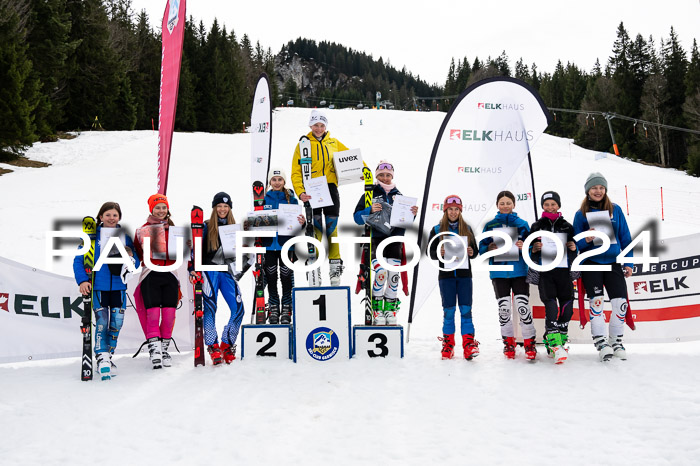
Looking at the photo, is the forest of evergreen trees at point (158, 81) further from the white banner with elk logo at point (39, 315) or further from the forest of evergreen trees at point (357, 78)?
the forest of evergreen trees at point (357, 78)

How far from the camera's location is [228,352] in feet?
15.1

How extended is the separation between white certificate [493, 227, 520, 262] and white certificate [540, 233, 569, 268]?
0.23 meters

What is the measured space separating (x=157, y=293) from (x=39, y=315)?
3.86ft

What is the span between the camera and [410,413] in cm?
348

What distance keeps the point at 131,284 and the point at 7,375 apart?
1.24 m

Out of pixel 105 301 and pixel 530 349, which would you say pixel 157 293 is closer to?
pixel 105 301

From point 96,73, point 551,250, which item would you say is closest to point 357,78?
point 96,73

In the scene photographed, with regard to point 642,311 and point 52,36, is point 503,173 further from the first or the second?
point 52,36

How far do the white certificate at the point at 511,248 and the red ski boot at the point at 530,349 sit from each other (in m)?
0.75

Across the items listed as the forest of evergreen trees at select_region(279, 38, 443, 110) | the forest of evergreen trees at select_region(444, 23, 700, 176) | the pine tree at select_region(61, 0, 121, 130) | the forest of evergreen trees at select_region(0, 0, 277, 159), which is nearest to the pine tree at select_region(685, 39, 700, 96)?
the forest of evergreen trees at select_region(444, 23, 700, 176)

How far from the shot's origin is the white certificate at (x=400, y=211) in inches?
197

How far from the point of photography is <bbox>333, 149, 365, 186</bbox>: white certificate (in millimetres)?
5215

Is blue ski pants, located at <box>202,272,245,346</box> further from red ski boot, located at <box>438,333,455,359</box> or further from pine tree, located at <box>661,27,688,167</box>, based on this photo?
pine tree, located at <box>661,27,688,167</box>

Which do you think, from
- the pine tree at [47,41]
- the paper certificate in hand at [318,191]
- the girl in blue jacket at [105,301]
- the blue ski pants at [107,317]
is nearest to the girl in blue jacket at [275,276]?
the paper certificate in hand at [318,191]
